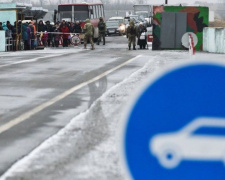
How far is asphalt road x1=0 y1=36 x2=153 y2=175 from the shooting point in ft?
30.7

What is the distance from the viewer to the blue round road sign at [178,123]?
2.78m

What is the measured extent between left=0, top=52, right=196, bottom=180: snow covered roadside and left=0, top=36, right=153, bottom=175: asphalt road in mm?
242

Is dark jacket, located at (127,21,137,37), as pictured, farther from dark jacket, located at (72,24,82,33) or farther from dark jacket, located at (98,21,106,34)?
dark jacket, located at (72,24,82,33)

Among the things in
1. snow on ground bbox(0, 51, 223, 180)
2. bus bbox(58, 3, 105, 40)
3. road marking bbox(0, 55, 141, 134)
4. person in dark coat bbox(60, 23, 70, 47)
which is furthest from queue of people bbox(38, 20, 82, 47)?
snow on ground bbox(0, 51, 223, 180)

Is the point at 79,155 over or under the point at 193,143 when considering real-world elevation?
under

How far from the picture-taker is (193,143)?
276 centimetres

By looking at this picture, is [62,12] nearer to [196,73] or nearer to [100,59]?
[100,59]

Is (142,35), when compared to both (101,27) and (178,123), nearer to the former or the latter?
(101,27)

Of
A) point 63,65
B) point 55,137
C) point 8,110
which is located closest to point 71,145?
point 55,137

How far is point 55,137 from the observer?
29.6ft

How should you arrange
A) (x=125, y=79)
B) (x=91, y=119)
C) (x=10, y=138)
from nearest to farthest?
1. (x=10, y=138)
2. (x=91, y=119)
3. (x=125, y=79)

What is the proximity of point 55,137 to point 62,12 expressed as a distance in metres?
42.7

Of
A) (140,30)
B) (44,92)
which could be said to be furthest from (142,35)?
(44,92)

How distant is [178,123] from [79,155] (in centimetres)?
511
